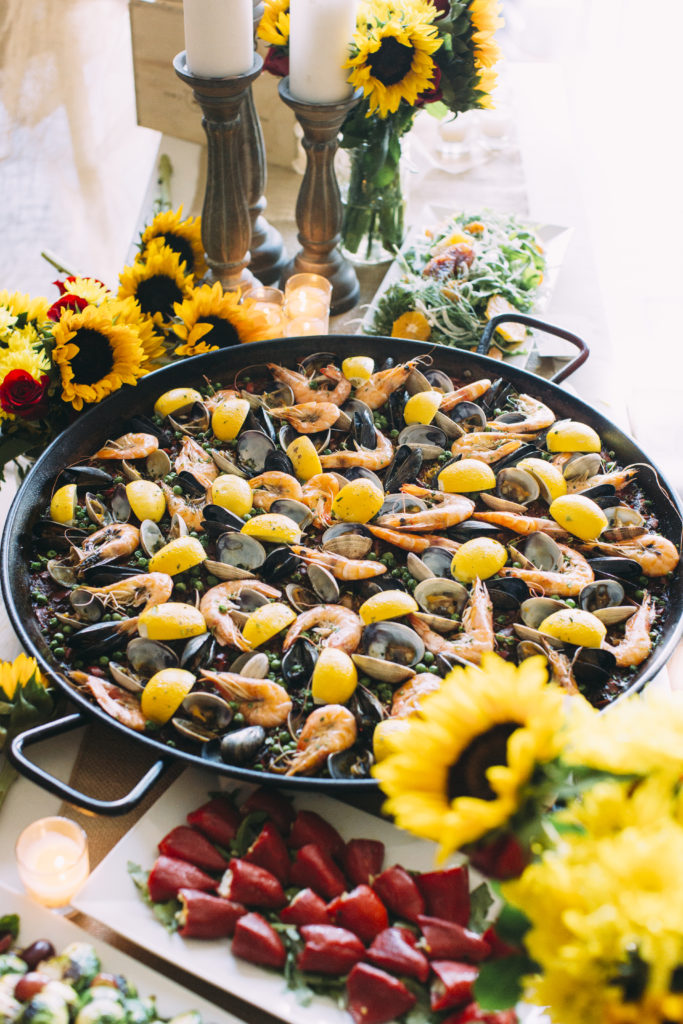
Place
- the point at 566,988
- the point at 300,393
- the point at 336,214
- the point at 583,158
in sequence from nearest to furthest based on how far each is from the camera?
1. the point at 566,988
2. the point at 300,393
3. the point at 336,214
4. the point at 583,158

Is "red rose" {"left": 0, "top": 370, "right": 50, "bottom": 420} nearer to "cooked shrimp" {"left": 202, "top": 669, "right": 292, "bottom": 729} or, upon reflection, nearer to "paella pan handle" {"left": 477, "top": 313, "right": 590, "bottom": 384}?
"cooked shrimp" {"left": 202, "top": 669, "right": 292, "bottom": 729}

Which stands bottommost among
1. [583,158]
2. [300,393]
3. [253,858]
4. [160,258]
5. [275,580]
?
[253,858]

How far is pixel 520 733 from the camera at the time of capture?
0.68 metres

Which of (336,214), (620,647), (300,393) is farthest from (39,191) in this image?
(620,647)

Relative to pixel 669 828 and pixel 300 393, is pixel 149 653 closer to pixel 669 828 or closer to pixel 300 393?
pixel 300 393

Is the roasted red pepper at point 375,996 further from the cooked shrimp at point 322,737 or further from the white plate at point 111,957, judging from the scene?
the cooked shrimp at point 322,737

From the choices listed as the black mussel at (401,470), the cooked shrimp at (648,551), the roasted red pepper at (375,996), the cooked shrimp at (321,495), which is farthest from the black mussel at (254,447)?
the roasted red pepper at (375,996)

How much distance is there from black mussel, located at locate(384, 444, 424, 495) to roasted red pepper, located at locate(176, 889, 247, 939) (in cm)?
88

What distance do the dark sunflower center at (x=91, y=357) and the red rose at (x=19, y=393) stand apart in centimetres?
10

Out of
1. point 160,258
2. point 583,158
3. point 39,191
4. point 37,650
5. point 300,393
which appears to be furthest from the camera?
point 39,191

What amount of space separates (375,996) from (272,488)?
0.97m

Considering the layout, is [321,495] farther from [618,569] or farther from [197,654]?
[618,569]

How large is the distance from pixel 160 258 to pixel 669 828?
1839 mm

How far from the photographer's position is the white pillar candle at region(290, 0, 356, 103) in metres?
1.97
